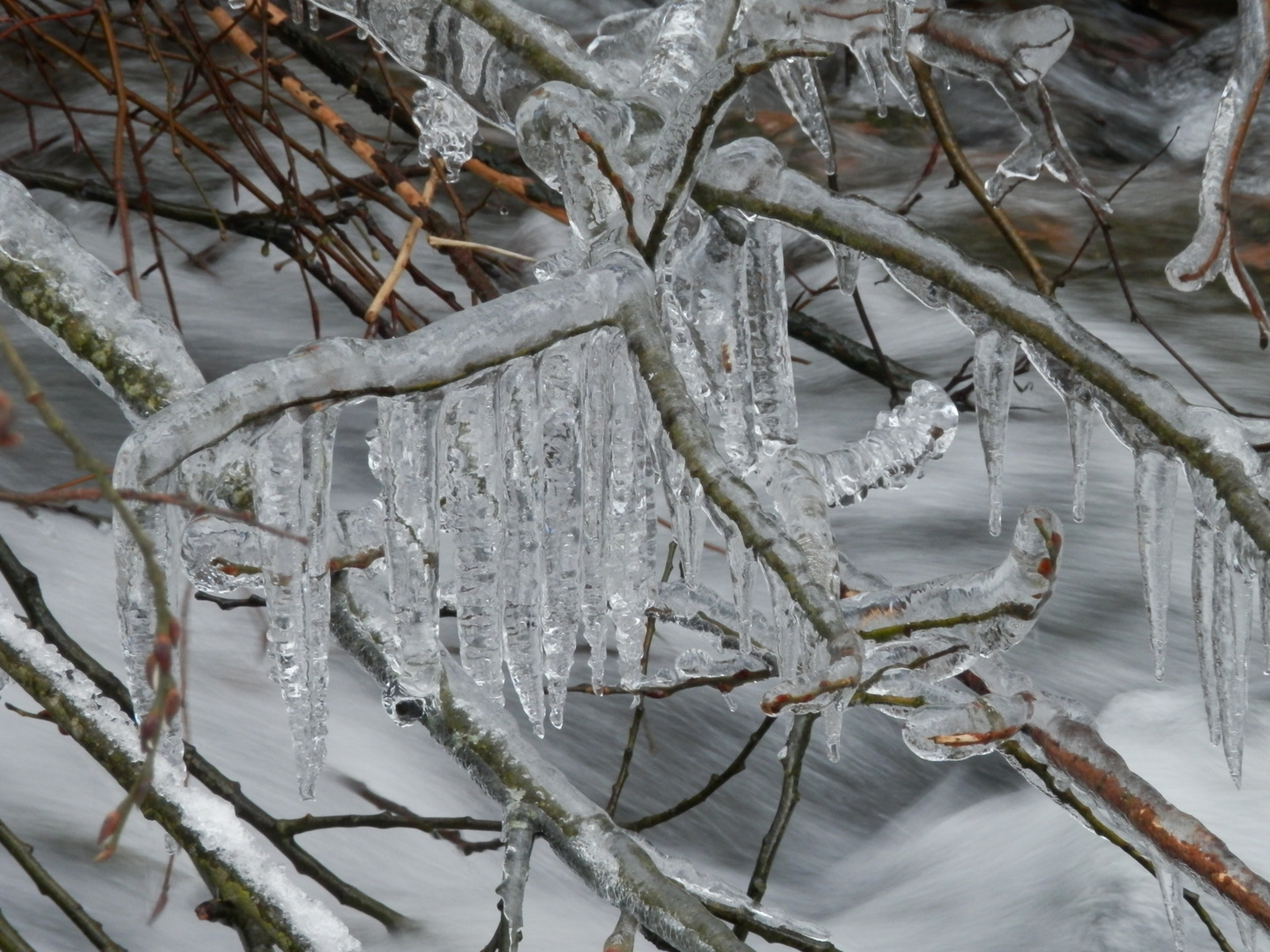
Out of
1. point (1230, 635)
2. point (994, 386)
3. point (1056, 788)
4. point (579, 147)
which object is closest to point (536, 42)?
point (579, 147)

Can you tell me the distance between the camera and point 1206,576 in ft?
4.31

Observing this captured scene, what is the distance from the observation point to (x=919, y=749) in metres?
1.36

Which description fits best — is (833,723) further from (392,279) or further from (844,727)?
(844,727)

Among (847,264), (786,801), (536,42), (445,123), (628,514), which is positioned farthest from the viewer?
(786,801)

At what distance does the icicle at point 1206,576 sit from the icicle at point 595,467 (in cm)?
61

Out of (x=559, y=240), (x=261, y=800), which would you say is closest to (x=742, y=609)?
(x=261, y=800)

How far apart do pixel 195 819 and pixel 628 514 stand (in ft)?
1.73

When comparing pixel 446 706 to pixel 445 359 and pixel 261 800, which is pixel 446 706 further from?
pixel 261 800

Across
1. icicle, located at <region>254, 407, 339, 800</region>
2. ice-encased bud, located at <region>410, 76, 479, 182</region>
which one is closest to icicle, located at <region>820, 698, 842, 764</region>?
icicle, located at <region>254, 407, 339, 800</region>

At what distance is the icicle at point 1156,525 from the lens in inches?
51.6

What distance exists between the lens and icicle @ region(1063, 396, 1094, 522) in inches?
53.1

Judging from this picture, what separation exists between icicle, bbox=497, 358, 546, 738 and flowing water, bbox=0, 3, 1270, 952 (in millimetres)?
1834

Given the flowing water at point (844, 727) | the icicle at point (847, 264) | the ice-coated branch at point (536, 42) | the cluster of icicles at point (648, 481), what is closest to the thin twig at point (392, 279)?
the cluster of icicles at point (648, 481)

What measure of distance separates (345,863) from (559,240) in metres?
3.22
